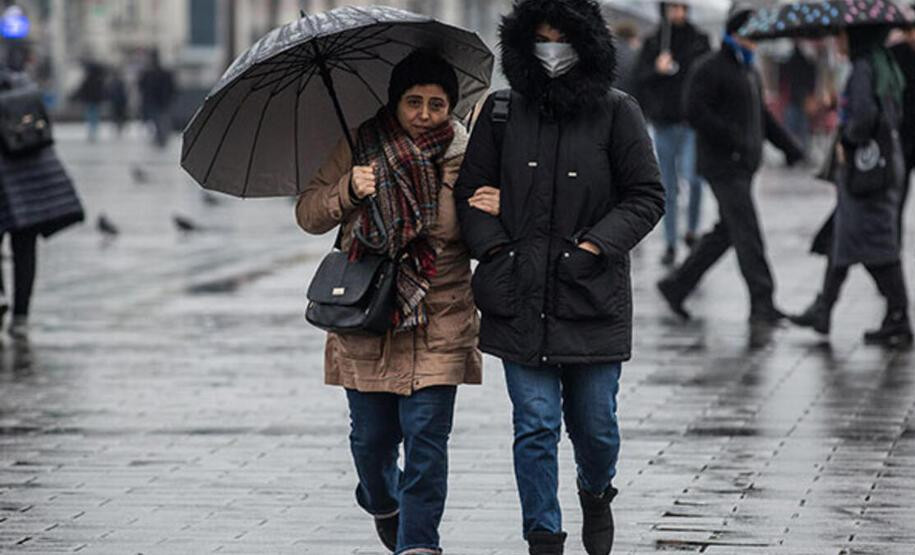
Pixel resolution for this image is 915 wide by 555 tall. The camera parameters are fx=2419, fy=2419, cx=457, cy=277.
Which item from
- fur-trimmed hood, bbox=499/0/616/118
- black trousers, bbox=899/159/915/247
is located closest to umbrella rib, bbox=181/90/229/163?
fur-trimmed hood, bbox=499/0/616/118

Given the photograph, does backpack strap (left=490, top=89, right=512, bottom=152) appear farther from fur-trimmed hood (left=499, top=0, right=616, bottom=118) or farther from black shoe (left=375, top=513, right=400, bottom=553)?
black shoe (left=375, top=513, right=400, bottom=553)

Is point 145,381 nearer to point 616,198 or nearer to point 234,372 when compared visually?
point 234,372

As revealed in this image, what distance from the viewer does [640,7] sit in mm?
25000

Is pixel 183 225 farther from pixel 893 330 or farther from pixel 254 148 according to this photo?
pixel 254 148

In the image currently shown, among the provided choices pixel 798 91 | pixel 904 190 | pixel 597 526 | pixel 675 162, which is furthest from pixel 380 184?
pixel 798 91

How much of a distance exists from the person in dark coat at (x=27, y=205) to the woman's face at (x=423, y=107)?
673 centimetres

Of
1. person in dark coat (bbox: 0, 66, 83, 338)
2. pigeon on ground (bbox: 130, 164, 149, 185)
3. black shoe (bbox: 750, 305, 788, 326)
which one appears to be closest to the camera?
black shoe (bbox: 750, 305, 788, 326)

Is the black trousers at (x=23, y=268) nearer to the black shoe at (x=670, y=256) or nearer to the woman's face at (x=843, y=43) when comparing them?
the woman's face at (x=843, y=43)

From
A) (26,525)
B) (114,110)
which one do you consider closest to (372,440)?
(26,525)

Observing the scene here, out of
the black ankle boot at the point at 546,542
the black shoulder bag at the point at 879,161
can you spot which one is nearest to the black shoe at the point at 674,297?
the black shoulder bag at the point at 879,161

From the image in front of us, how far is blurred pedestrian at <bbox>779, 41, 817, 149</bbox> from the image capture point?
36.9m

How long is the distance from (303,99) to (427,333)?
798mm

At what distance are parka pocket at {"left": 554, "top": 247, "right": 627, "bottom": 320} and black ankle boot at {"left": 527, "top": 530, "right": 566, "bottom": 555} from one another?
60 cm

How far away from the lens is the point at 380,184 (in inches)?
261
